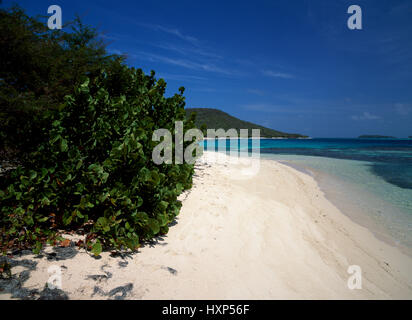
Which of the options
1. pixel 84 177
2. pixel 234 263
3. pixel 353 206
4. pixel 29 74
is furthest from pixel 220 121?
pixel 84 177

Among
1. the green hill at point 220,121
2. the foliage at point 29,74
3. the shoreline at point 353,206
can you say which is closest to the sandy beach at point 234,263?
the shoreline at point 353,206

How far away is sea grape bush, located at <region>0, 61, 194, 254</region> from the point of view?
113 inches

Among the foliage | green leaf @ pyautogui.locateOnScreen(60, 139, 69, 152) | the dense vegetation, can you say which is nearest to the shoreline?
the dense vegetation

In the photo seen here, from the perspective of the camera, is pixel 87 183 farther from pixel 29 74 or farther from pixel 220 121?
pixel 220 121

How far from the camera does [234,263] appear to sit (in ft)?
10.6

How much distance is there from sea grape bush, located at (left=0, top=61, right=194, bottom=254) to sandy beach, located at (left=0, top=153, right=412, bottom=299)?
0.35 m

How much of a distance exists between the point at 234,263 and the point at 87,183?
8.06 ft

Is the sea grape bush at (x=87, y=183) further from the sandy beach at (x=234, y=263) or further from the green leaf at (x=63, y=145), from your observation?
the sandy beach at (x=234, y=263)

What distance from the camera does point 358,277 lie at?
340 centimetres

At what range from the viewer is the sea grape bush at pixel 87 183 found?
9.42 feet

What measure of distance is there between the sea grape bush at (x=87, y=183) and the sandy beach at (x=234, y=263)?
0.35 metres
